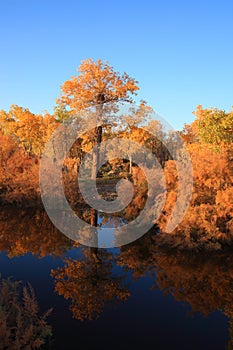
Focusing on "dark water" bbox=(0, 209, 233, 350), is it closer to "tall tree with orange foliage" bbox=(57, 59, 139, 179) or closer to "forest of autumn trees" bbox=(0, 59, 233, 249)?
"forest of autumn trees" bbox=(0, 59, 233, 249)

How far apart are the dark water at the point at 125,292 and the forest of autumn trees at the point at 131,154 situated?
1983 millimetres

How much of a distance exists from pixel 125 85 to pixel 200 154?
1693 cm

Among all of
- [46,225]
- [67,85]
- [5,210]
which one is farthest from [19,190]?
[67,85]

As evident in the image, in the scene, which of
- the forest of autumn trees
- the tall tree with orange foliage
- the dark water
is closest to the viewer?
the dark water

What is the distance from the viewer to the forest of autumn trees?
17484 mm

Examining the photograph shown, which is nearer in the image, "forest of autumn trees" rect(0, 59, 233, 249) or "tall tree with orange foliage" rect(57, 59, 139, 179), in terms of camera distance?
"forest of autumn trees" rect(0, 59, 233, 249)

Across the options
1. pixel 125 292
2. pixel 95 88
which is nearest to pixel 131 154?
pixel 95 88

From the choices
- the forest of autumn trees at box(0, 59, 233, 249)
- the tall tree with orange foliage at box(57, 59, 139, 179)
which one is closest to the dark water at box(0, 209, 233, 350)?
the forest of autumn trees at box(0, 59, 233, 249)

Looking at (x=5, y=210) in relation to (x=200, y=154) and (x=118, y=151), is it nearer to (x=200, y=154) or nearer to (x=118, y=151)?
(x=200, y=154)

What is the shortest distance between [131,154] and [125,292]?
34650 millimetres

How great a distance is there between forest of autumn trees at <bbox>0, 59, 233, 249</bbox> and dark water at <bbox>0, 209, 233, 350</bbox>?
1.98m

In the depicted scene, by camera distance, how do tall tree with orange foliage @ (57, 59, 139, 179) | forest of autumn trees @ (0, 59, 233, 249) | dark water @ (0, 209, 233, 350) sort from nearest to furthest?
dark water @ (0, 209, 233, 350)
forest of autumn trees @ (0, 59, 233, 249)
tall tree with orange foliage @ (57, 59, 139, 179)

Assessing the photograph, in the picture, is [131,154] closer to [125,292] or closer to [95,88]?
[95,88]

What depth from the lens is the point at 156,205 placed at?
63.4 feet
